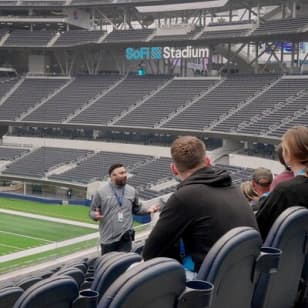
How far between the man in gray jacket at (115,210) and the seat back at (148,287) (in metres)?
4.42

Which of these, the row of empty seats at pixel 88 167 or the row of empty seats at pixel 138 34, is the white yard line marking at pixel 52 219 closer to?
the row of empty seats at pixel 88 167

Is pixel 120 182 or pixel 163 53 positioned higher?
pixel 163 53

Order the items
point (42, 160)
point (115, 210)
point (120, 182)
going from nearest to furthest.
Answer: point (120, 182), point (115, 210), point (42, 160)

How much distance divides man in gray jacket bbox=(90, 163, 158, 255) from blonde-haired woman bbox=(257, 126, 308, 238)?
3.12 meters

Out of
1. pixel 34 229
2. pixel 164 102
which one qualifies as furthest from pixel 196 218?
pixel 164 102

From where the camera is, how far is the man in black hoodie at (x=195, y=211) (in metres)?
3.06

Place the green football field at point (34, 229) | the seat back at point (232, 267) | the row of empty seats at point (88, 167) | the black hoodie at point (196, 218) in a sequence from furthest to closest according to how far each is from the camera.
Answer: the row of empty seats at point (88, 167) → the green football field at point (34, 229) → the black hoodie at point (196, 218) → the seat back at point (232, 267)

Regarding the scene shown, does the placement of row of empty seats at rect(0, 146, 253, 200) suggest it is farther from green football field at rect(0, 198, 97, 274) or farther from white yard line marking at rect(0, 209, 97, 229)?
white yard line marking at rect(0, 209, 97, 229)

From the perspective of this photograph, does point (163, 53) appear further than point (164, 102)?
Yes

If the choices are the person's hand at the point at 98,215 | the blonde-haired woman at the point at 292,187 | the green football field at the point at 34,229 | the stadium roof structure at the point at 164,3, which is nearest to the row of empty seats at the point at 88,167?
the green football field at the point at 34,229

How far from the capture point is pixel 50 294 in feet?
7.77

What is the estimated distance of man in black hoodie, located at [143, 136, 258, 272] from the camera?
10.1 ft

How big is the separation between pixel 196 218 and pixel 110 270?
0.53 meters

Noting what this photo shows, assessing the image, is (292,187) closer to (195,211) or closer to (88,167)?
(195,211)
